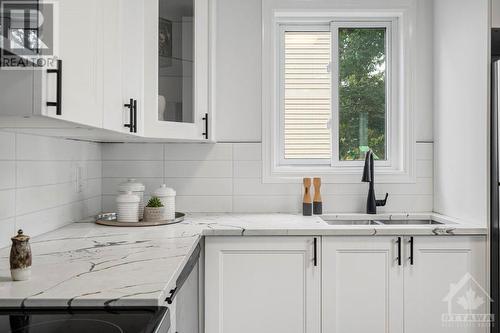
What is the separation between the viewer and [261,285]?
2129 mm

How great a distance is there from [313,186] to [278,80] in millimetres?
736

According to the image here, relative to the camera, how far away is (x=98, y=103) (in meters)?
1.44

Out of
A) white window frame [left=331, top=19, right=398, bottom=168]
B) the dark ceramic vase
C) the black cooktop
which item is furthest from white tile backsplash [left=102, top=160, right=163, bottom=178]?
the black cooktop

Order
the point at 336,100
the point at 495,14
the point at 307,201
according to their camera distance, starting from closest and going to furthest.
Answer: the point at 495,14
the point at 307,201
the point at 336,100

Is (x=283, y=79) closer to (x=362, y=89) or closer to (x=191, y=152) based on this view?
(x=362, y=89)

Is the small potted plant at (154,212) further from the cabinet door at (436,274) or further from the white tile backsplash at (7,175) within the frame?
the cabinet door at (436,274)

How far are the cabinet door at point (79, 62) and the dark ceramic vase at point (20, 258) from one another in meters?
0.36

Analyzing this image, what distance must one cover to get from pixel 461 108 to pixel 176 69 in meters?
1.53

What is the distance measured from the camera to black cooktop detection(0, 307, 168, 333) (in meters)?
0.93

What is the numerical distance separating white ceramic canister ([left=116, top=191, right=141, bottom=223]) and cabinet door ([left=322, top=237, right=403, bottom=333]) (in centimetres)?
104

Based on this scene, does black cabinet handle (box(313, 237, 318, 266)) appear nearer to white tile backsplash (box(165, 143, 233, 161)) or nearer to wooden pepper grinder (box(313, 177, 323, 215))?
wooden pepper grinder (box(313, 177, 323, 215))

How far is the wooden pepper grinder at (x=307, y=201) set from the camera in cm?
256

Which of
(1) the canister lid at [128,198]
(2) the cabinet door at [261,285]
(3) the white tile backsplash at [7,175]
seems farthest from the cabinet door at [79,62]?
(2) the cabinet door at [261,285]

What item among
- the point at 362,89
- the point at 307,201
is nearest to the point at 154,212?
the point at 307,201
